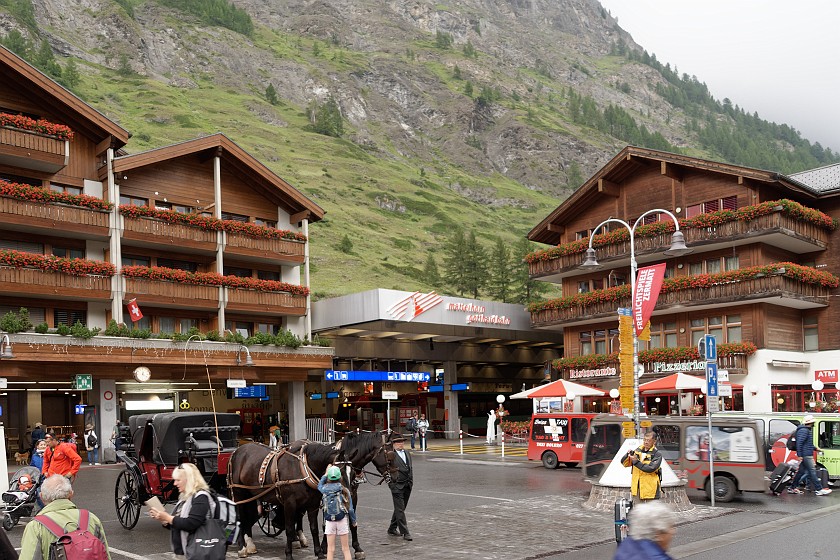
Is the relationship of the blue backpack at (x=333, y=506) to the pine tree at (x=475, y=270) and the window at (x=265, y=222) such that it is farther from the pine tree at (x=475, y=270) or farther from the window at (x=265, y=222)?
the pine tree at (x=475, y=270)

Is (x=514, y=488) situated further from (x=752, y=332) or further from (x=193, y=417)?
(x=752, y=332)

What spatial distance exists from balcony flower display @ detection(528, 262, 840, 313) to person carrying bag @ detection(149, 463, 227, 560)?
115ft

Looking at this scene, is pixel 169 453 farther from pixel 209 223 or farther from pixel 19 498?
pixel 209 223

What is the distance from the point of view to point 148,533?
16.4 m

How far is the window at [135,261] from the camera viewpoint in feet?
133

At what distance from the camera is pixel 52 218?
3591 centimetres

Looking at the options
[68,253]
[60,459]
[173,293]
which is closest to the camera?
[60,459]

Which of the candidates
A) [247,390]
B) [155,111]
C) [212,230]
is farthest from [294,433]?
[155,111]

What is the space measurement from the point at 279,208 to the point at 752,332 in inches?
990

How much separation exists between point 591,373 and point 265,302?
58.2ft

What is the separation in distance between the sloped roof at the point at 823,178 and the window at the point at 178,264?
102ft

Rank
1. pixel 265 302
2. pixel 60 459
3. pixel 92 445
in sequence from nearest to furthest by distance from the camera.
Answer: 1. pixel 60 459
2. pixel 92 445
3. pixel 265 302

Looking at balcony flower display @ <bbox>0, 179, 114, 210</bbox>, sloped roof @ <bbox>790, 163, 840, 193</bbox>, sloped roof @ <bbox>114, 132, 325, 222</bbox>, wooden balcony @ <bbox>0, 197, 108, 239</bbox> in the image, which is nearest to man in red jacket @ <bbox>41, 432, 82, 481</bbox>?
wooden balcony @ <bbox>0, 197, 108, 239</bbox>

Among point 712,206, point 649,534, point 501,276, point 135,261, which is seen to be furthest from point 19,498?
point 501,276
